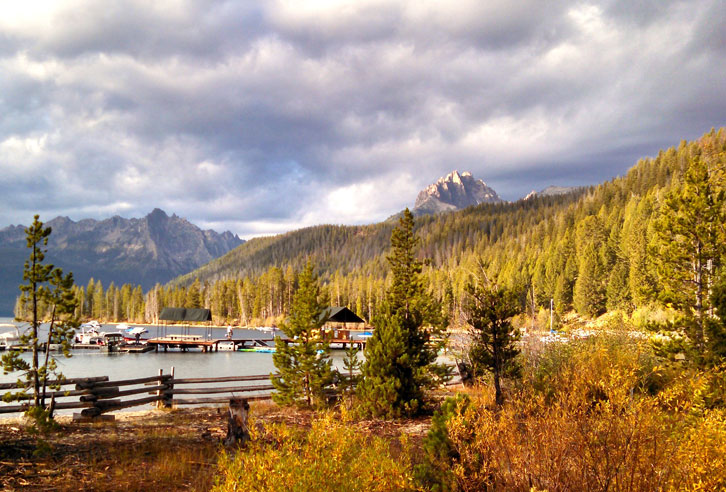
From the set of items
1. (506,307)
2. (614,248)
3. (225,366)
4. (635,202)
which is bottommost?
(225,366)

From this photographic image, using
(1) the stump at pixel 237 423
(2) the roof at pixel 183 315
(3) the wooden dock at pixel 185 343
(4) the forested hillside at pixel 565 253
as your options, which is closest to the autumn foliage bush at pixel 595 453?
(1) the stump at pixel 237 423

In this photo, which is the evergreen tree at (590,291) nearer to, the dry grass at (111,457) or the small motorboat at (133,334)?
the small motorboat at (133,334)

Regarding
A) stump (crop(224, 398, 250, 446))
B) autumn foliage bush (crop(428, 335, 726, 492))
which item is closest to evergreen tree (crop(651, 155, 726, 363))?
autumn foliage bush (crop(428, 335, 726, 492))

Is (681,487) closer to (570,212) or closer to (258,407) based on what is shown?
(258,407)

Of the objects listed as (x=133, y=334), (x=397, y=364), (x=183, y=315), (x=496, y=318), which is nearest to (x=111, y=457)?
(x=397, y=364)

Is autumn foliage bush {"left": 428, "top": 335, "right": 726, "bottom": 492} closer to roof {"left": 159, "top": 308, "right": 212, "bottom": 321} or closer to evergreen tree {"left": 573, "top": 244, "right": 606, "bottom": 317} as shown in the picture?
roof {"left": 159, "top": 308, "right": 212, "bottom": 321}

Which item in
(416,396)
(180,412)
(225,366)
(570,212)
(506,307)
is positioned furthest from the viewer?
(570,212)

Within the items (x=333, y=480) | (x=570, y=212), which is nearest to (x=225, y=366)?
(x=333, y=480)

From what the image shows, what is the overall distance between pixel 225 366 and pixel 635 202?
9723cm

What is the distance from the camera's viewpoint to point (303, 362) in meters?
15.3

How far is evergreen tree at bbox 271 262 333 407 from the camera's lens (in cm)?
1527

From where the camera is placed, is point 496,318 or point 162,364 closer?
point 496,318

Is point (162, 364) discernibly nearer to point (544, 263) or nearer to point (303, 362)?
point (303, 362)

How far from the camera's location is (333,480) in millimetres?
3994
